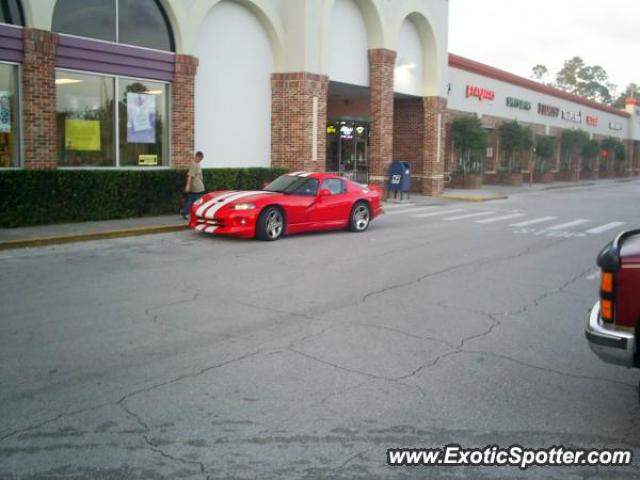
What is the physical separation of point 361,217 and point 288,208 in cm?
240

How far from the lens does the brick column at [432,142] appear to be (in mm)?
29234

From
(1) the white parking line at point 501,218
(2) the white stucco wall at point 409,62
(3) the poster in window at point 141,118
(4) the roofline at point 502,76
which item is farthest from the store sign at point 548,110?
(3) the poster in window at point 141,118

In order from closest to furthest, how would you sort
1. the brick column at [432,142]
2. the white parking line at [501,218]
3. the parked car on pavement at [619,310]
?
the parked car on pavement at [619,310]
the white parking line at [501,218]
the brick column at [432,142]

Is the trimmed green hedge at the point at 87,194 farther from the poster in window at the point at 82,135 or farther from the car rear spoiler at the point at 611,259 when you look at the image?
the car rear spoiler at the point at 611,259

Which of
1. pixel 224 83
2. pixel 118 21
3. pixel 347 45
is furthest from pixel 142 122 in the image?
pixel 347 45

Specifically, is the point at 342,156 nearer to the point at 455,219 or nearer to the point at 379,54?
the point at 379,54

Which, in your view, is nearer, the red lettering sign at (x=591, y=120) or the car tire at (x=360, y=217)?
the car tire at (x=360, y=217)

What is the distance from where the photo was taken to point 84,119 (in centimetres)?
1681

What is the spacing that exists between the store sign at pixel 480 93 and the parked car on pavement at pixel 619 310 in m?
34.5

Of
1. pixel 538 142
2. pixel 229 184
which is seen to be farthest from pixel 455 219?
pixel 538 142

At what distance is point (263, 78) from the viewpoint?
22109 mm

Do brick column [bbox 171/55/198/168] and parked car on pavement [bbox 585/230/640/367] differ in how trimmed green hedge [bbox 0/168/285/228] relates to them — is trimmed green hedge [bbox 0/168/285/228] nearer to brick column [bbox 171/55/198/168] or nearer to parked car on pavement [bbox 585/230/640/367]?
brick column [bbox 171/55/198/168]

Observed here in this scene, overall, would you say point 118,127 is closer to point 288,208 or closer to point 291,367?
point 288,208

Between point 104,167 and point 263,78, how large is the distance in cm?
690
